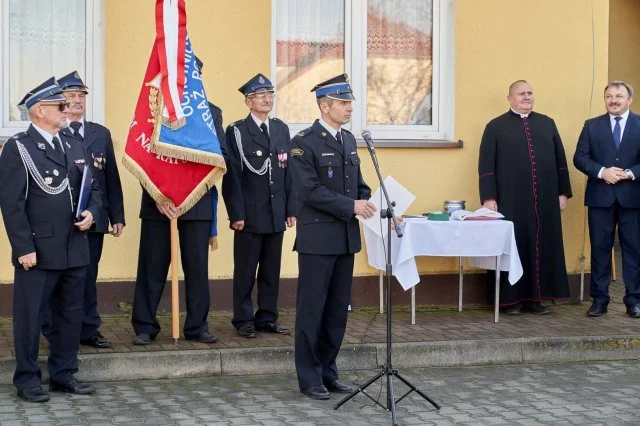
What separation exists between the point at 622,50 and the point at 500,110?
15.5ft

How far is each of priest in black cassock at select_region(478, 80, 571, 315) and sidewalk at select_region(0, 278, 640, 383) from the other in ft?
0.87

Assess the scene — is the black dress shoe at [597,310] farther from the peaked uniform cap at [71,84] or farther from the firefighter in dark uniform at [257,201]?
the peaked uniform cap at [71,84]

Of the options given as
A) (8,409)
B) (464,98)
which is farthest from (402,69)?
(8,409)

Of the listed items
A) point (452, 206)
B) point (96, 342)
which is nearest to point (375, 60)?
point (452, 206)

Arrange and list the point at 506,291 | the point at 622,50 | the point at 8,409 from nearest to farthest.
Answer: the point at 8,409 < the point at 506,291 < the point at 622,50

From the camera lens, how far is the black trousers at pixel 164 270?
29.5ft

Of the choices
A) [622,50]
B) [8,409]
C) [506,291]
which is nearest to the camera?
[8,409]

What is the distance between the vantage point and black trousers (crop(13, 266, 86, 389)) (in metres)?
7.62

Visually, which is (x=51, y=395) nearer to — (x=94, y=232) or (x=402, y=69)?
(x=94, y=232)

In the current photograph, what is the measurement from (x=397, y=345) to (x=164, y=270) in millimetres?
1900

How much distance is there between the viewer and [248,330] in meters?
9.29

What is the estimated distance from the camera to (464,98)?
36.4 ft

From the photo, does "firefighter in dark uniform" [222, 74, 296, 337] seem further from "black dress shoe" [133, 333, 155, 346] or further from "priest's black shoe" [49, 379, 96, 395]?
"priest's black shoe" [49, 379, 96, 395]

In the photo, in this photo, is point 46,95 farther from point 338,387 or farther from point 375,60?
point 375,60
